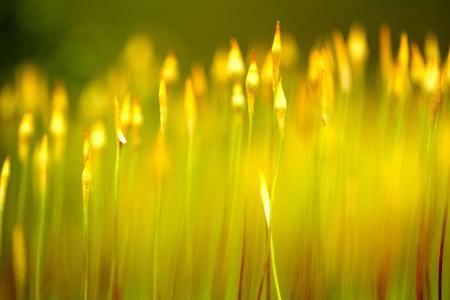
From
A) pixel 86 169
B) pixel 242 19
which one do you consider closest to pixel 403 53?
pixel 86 169

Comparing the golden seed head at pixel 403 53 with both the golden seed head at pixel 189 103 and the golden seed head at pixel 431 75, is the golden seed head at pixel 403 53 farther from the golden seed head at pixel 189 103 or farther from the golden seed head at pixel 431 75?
the golden seed head at pixel 189 103

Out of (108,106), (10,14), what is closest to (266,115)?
(108,106)

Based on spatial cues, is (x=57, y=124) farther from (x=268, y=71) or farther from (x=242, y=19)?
(x=242, y=19)

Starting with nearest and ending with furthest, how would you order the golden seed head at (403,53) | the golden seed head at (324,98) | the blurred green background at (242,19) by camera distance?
1. the golden seed head at (324,98)
2. the golden seed head at (403,53)
3. the blurred green background at (242,19)

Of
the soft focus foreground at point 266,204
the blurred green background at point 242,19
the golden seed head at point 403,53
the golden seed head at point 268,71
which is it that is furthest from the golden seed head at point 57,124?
the blurred green background at point 242,19

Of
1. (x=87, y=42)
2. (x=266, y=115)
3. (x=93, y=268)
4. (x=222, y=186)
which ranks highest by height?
(x=87, y=42)

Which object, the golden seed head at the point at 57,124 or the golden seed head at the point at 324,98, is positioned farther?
the golden seed head at the point at 57,124

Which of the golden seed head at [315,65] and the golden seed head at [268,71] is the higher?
the golden seed head at [268,71]

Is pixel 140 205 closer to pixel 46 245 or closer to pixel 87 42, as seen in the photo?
pixel 46 245
